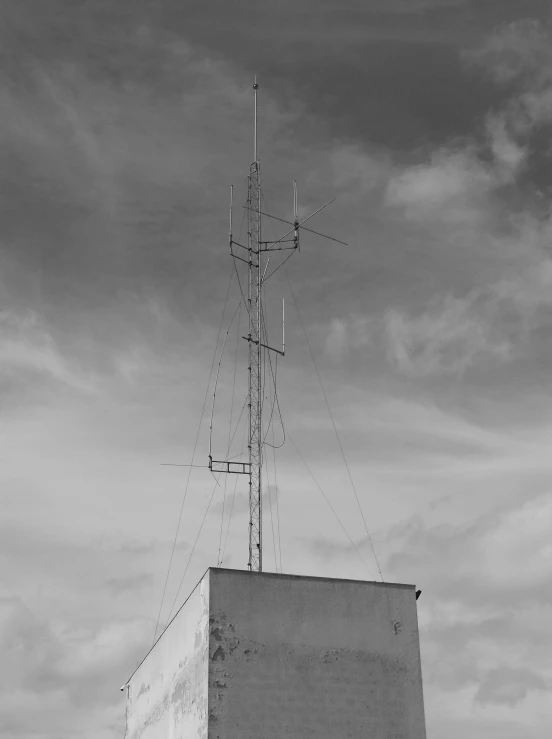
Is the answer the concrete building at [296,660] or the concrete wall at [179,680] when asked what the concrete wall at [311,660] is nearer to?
the concrete building at [296,660]

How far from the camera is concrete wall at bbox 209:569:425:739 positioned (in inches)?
1013

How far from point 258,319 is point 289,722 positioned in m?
11.7

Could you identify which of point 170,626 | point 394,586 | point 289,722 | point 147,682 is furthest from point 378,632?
point 147,682

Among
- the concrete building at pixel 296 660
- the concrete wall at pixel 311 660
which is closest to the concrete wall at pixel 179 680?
the concrete building at pixel 296 660

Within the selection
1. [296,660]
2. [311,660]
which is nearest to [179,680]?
[296,660]

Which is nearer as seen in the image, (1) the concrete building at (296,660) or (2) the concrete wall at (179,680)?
(1) the concrete building at (296,660)

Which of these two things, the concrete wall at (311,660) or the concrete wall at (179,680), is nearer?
the concrete wall at (311,660)

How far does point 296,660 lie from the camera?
26.5m

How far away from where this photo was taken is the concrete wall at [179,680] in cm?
2611

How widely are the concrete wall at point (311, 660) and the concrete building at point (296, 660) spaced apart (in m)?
0.02

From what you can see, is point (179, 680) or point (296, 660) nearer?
point (296, 660)

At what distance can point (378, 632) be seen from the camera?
90.0 ft

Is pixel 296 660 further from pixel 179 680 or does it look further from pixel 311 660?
pixel 179 680

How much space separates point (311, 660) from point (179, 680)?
358 centimetres
